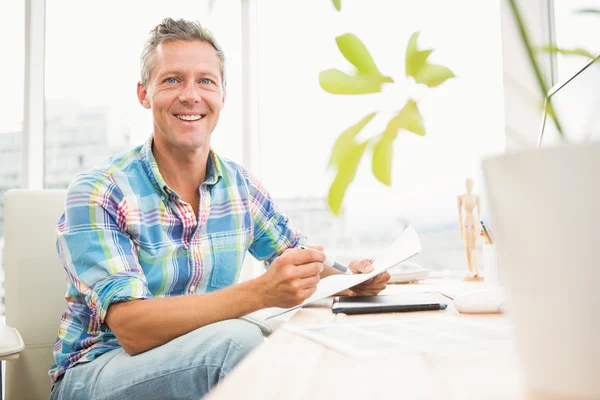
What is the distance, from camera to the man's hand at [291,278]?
104cm

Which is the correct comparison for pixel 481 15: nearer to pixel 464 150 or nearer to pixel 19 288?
pixel 464 150

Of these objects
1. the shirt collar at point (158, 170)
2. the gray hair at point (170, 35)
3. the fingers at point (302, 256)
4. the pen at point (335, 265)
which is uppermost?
the gray hair at point (170, 35)

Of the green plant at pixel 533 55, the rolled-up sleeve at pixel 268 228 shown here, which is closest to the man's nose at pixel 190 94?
the rolled-up sleeve at pixel 268 228

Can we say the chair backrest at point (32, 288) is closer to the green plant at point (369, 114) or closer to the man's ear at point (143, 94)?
the man's ear at point (143, 94)

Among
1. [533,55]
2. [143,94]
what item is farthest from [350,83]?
[143,94]

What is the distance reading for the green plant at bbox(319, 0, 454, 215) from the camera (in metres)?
0.27

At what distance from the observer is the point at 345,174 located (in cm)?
27

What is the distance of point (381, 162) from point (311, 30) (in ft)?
7.73

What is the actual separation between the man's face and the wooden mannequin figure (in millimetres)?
946

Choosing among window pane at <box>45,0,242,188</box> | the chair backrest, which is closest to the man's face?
the chair backrest

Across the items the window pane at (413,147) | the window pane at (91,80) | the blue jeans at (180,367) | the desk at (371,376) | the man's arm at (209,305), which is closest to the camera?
the desk at (371,376)

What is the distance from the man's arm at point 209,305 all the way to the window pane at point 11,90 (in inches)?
77.6

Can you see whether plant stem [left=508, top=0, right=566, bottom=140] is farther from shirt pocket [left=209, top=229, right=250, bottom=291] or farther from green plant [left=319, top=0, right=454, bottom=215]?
shirt pocket [left=209, top=229, right=250, bottom=291]

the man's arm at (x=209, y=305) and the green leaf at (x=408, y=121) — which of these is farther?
the man's arm at (x=209, y=305)
